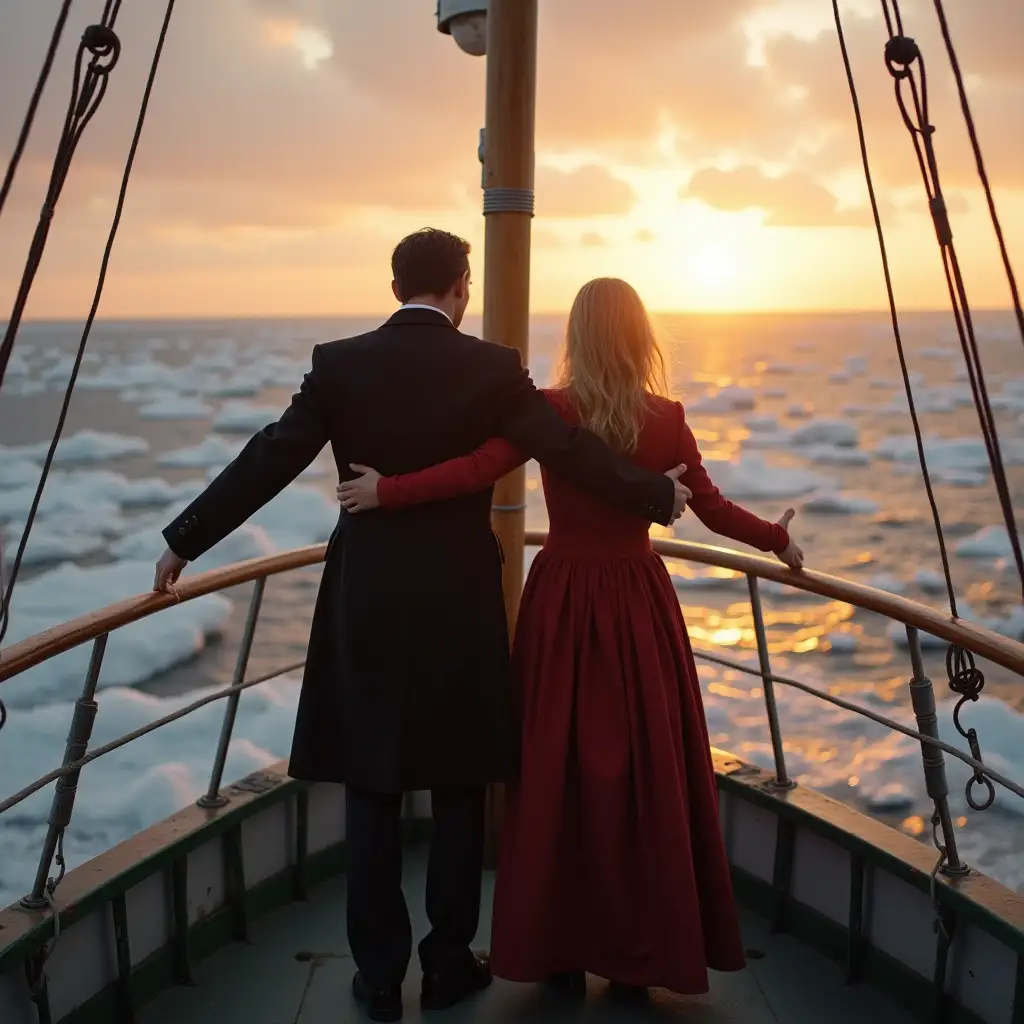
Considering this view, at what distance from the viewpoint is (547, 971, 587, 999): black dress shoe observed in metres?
1.98

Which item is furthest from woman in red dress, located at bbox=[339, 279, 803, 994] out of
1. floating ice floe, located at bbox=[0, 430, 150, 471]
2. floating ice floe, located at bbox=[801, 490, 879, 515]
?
floating ice floe, located at bbox=[0, 430, 150, 471]

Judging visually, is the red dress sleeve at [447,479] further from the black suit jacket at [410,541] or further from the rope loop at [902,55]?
the rope loop at [902,55]

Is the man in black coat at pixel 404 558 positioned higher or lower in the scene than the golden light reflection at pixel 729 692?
higher

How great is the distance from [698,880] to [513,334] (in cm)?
108

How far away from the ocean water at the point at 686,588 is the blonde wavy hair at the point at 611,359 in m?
0.11

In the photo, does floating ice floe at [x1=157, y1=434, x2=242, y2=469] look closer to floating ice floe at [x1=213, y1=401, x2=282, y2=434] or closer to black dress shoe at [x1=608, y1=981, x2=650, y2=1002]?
floating ice floe at [x1=213, y1=401, x2=282, y2=434]

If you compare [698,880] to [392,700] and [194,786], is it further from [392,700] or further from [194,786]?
[194,786]

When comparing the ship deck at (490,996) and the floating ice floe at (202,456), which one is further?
the floating ice floe at (202,456)

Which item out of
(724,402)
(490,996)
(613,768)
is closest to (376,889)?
(490,996)

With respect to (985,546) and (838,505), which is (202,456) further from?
(985,546)

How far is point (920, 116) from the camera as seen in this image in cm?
204

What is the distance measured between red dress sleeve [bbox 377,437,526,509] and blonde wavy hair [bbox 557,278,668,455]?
16 centimetres

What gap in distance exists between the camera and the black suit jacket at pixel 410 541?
175 centimetres

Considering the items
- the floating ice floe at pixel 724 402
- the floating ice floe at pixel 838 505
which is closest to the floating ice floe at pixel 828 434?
the floating ice floe at pixel 724 402
